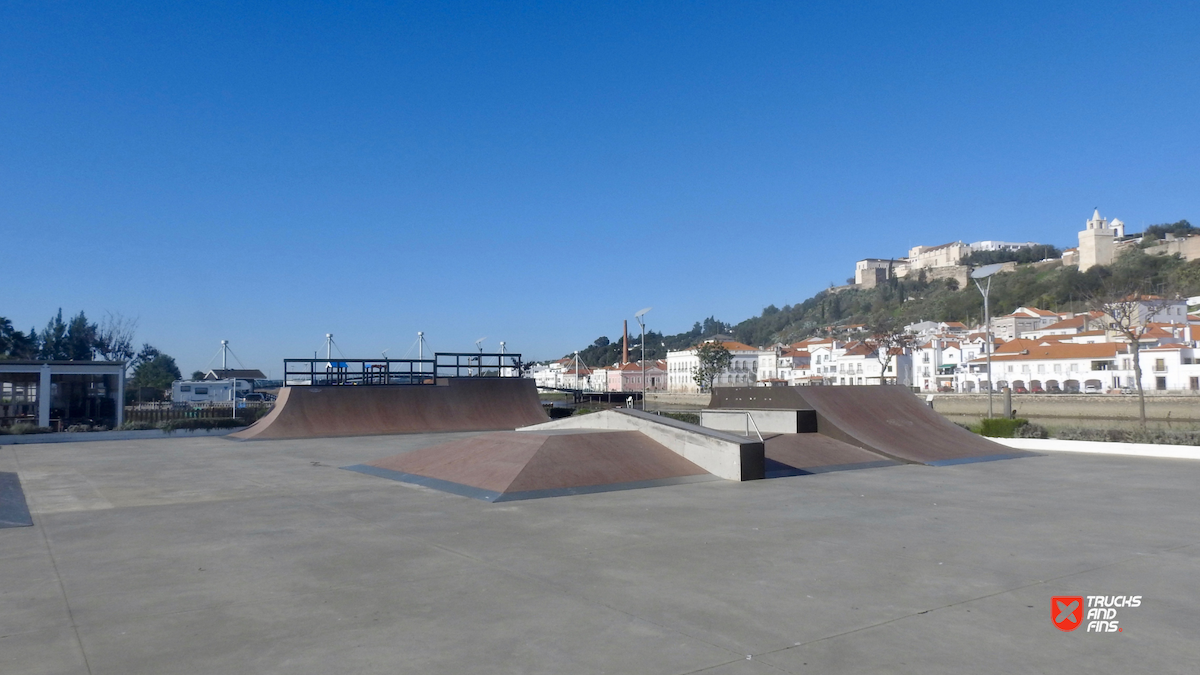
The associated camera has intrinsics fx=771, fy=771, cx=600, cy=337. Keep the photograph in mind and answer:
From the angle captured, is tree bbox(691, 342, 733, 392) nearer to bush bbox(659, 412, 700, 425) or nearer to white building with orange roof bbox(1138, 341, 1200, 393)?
white building with orange roof bbox(1138, 341, 1200, 393)

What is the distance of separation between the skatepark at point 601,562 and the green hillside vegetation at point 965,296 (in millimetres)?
71842

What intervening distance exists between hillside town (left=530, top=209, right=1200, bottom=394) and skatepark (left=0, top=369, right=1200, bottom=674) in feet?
55.4

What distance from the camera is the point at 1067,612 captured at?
16.9 ft

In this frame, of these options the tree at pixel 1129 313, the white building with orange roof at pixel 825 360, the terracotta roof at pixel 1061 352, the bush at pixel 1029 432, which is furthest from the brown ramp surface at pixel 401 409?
the white building with orange roof at pixel 825 360

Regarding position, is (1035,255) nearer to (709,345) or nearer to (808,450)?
(709,345)

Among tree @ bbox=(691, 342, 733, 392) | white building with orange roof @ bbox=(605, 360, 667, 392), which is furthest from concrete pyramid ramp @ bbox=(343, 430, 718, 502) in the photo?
white building with orange roof @ bbox=(605, 360, 667, 392)

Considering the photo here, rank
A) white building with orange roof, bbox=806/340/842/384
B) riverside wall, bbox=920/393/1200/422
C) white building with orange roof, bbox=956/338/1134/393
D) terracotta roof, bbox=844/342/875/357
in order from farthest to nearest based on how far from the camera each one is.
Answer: white building with orange roof, bbox=806/340/842/384 → terracotta roof, bbox=844/342/875/357 → white building with orange roof, bbox=956/338/1134/393 → riverside wall, bbox=920/393/1200/422

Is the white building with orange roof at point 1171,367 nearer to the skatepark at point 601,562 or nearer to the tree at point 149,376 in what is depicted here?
the skatepark at point 601,562

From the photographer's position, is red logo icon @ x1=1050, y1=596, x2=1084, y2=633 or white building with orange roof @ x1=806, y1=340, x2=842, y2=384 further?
white building with orange roof @ x1=806, y1=340, x2=842, y2=384

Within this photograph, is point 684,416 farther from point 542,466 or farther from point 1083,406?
point 1083,406

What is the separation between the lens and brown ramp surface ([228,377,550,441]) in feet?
73.9

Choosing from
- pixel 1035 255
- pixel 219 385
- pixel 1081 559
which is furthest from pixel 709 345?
pixel 1035 255

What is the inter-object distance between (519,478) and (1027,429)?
1477cm

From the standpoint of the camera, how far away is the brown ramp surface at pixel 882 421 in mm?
15250
